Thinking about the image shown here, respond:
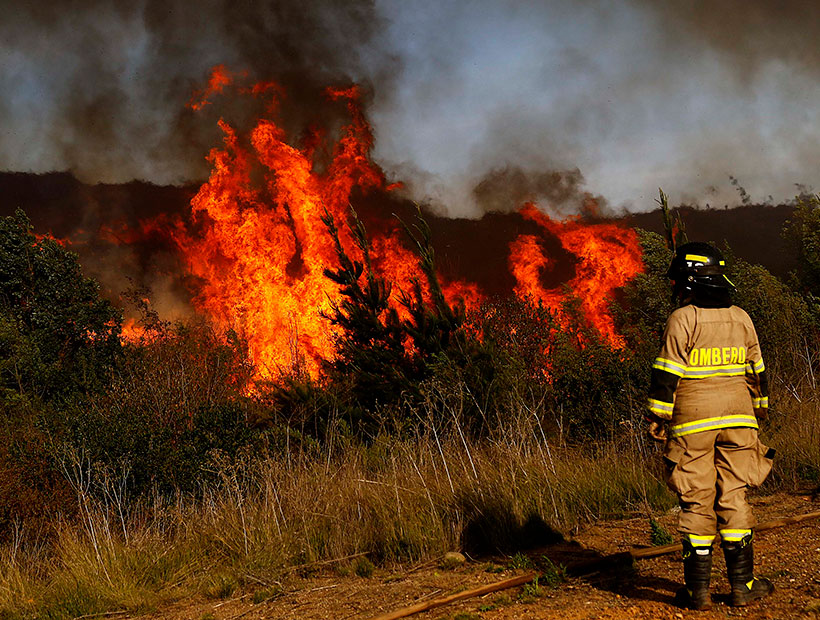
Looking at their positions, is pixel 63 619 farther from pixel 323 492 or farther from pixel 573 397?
pixel 573 397

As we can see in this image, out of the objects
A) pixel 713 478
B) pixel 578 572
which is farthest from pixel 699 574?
pixel 578 572

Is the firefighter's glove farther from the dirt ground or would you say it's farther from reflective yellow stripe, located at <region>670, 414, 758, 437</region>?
the dirt ground

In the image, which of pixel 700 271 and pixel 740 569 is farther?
pixel 700 271

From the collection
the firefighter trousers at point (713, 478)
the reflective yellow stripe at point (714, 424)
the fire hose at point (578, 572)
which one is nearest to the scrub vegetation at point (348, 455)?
the fire hose at point (578, 572)

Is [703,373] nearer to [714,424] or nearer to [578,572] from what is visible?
[714,424]

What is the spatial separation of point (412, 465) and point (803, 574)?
370cm

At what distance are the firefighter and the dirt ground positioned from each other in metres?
0.25

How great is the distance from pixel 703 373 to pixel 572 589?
1.75 meters

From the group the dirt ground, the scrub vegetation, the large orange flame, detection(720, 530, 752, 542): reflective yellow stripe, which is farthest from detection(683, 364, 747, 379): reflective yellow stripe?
the large orange flame

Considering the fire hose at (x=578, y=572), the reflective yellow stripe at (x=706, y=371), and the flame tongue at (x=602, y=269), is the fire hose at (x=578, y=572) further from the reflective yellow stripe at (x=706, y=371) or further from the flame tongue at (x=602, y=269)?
the flame tongue at (x=602, y=269)

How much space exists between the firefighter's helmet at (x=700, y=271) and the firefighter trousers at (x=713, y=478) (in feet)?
2.69

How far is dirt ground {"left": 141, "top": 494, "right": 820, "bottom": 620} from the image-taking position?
3883 mm

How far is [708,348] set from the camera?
3.77 metres

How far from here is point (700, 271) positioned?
3.88 meters
